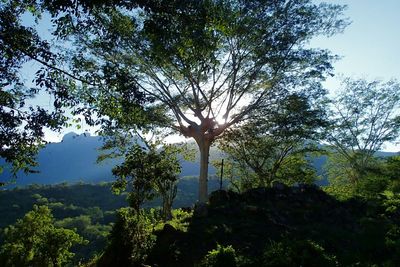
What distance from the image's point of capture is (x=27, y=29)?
955 centimetres

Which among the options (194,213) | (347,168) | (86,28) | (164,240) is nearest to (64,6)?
(86,28)

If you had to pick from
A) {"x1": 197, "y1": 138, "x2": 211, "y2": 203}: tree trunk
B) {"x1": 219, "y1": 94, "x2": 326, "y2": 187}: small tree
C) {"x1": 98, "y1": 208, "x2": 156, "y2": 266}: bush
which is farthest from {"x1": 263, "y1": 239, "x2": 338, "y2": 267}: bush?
{"x1": 219, "y1": 94, "x2": 326, "y2": 187}: small tree

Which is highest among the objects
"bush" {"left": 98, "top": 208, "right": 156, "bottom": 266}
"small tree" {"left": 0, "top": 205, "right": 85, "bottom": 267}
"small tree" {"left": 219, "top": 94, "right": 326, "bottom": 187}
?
"small tree" {"left": 219, "top": 94, "right": 326, "bottom": 187}

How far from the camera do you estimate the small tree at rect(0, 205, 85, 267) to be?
21.2m

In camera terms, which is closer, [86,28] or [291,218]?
[86,28]

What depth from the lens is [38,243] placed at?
24219 millimetres

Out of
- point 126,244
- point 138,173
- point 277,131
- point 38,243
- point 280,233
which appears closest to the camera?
point 126,244

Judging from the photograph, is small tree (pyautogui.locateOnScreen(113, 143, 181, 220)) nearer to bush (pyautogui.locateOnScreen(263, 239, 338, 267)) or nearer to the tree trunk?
bush (pyautogui.locateOnScreen(263, 239, 338, 267))

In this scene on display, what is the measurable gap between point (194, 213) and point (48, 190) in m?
145

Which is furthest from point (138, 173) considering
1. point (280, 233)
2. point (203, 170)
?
point (203, 170)

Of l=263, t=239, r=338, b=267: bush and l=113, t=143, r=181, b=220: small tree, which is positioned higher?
l=113, t=143, r=181, b=220: small tree

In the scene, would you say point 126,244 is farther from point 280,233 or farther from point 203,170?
point 203,170

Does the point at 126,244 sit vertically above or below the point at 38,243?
above

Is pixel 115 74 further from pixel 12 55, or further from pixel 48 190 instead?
pixel 48 190
